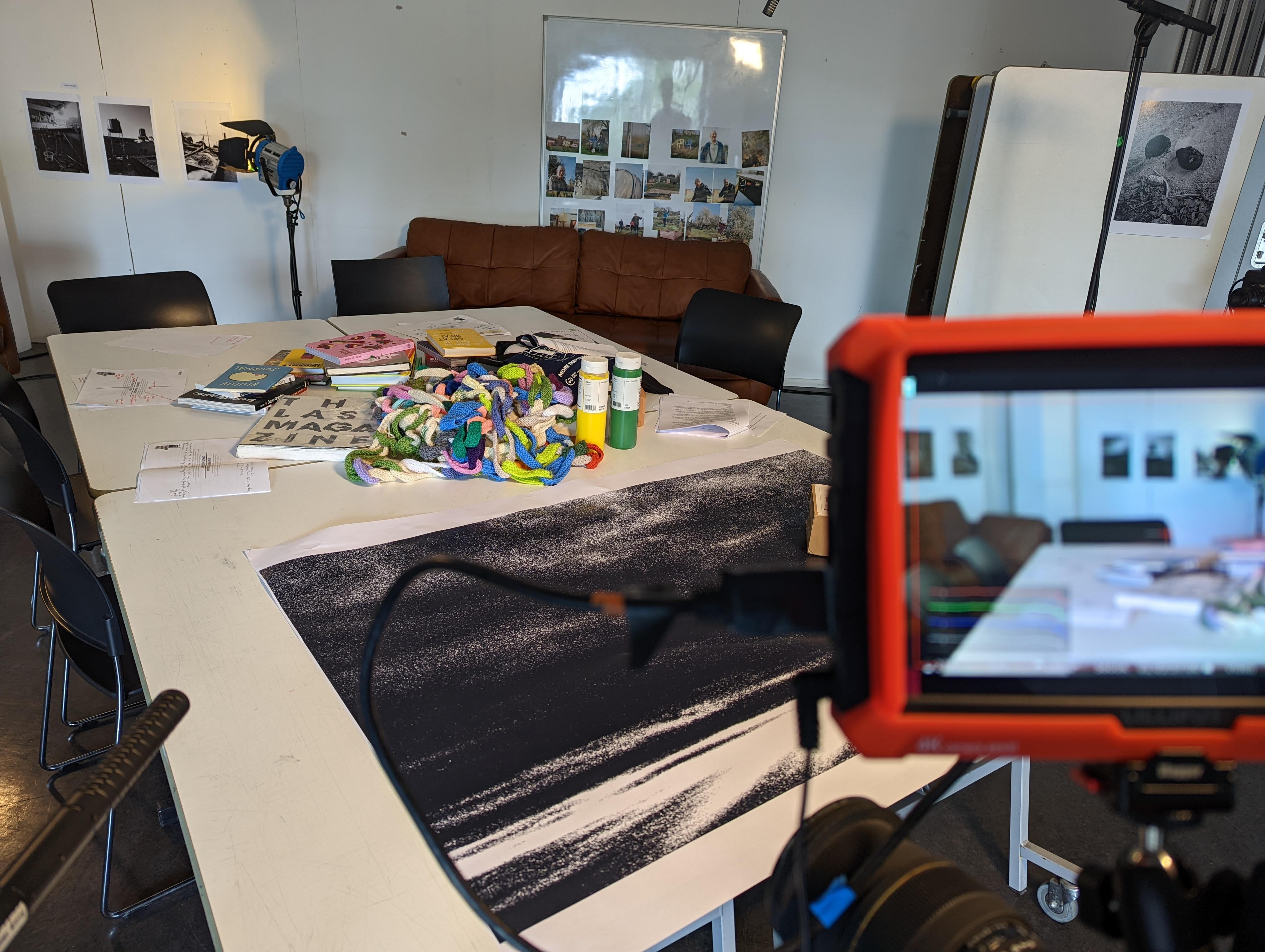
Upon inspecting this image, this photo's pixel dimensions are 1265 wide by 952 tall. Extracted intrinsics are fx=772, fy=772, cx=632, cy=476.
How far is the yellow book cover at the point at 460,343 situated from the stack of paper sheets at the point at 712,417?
20.5 inches

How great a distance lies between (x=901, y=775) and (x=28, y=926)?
162cm

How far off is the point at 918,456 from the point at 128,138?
190 inches

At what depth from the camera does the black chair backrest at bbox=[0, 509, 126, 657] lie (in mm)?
1129

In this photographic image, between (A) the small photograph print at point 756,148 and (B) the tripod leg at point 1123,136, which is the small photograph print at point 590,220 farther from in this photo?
(B) the tripod leg at point 1123,136

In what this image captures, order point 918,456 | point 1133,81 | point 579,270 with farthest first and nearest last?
point 579,270
point 1133,81
point 918,456

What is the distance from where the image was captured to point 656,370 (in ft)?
7.59

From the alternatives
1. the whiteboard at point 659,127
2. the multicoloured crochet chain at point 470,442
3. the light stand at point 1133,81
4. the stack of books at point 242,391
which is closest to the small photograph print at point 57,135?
the whiteboard at point 659,127

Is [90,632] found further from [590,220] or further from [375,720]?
[590,220]

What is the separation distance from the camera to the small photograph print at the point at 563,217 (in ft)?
14.8

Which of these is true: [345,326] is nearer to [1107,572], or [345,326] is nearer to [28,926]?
[28,926]

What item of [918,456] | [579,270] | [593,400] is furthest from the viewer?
[579,270]

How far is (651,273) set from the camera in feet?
13.7

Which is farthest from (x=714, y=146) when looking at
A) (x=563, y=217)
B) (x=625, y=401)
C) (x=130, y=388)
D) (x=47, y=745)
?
(x=47, y=745)

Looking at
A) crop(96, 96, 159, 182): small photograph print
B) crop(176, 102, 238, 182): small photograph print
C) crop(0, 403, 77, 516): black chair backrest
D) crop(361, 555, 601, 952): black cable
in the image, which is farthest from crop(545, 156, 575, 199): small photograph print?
crop(361, 555, 601, 952): black cable
